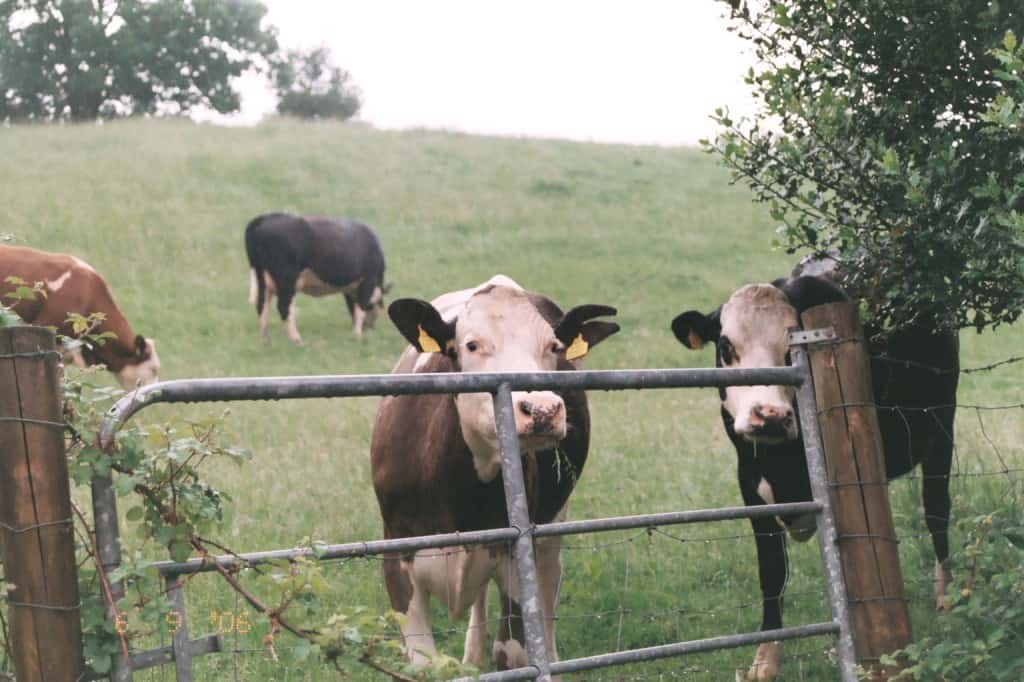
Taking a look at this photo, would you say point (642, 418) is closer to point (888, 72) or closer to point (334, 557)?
point (888, 72)

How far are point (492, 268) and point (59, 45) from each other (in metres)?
38.0

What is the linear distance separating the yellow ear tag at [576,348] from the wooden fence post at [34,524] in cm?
301

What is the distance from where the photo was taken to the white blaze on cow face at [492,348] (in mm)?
5305

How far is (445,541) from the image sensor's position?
3736 millimetres

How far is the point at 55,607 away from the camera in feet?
10.0

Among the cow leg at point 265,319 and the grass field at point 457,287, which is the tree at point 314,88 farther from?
the cow leg at point 265,319

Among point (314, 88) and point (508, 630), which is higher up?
point (314, 88)

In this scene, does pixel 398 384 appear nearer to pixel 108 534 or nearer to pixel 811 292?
pixel 108 534

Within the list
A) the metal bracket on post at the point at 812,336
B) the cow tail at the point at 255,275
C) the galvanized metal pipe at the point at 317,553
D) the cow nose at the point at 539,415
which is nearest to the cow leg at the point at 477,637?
the cow nose at the point at 539,415

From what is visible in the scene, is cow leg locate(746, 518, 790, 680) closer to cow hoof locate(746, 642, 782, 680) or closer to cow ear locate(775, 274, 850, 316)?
cow hoof locate(746, 642, 782, 680)

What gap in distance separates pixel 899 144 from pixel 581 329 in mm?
1620

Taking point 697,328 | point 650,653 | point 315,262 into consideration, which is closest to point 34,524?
point 650,653

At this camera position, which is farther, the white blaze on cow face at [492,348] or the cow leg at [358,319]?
the cow leg at [358,319]

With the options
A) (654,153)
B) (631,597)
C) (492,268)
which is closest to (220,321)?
(492,268)
